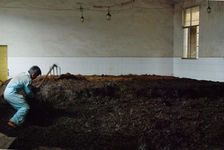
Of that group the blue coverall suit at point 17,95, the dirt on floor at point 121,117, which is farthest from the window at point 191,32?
the blue coverall suit at point 17,95

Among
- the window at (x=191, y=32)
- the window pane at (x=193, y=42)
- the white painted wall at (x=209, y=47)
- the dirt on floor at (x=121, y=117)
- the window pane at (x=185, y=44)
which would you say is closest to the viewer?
the dirt on floor at (x=121, y=117)

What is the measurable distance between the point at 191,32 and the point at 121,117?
7.47 metres

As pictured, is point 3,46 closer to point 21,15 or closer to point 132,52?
point 21,15

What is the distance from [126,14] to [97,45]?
229 centimetres

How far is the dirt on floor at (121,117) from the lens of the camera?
5.46 m

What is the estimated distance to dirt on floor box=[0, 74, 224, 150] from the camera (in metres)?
5.46

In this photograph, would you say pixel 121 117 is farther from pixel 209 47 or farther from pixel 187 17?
pixel 187 17

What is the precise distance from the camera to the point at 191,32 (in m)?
12.6

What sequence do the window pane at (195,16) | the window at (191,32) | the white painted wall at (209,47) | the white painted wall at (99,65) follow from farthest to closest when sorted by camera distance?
the white painted wall at (99,65) < the window at (191,32) < the window pane at (195,16) < the white painted wall at (209,47)

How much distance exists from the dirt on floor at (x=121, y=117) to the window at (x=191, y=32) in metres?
3.24

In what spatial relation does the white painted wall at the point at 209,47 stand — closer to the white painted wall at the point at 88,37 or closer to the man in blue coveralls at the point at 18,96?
the white painted wall at the point at 88,37

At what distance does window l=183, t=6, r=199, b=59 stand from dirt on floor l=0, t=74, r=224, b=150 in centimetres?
324

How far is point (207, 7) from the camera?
447 inches

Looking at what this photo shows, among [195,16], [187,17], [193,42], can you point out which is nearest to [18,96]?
[193,42]
